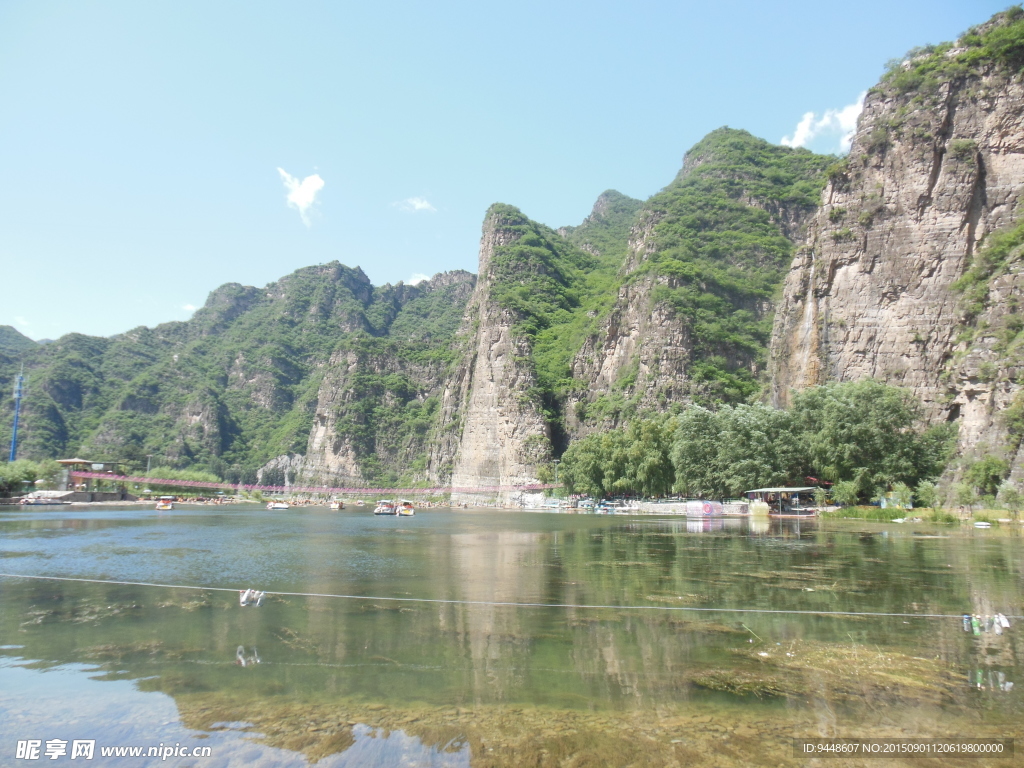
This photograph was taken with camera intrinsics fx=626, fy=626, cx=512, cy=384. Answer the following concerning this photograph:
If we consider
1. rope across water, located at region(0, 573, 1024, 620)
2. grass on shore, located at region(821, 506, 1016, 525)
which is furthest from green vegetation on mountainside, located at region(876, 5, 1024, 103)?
rope across water, located at region(0, 573, 1024, 620)

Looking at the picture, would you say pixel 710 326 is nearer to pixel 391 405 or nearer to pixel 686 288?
pixel 686 288

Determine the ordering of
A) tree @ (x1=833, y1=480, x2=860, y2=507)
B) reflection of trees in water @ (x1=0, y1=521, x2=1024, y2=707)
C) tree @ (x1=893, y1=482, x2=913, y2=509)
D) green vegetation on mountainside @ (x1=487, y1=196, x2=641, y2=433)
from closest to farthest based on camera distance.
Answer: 1. reflection of trees in water @ (x1=0, y1=521, x2=1024, y2=707)
2. tree @ (x1=893, y1=482, x2=913, y2=509)
3. tree @ (x1=833, y1=480, x2=860, y2=507)
4. green vegetation on mountainside @ (x1=487, y1=196, x2=641, y2=433)

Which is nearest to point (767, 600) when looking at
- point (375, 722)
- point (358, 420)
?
point (375, 722)

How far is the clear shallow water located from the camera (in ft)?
23.7

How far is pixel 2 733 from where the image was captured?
24.7 ft

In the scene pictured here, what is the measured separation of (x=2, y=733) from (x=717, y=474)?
2334 inches

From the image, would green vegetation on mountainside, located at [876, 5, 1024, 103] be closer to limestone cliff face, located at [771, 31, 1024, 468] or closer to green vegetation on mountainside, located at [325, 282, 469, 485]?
limestone cliff face, located at [771, 31, 1024, 468]

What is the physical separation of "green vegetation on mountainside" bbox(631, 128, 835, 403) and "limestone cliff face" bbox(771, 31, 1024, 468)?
30.4 meters

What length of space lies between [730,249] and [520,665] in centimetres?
12128

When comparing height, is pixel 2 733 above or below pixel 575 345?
below

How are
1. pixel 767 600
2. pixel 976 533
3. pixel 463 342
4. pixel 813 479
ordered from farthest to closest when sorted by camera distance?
pixel 463 342 → pixel 813 479 → pixel 976 533 → pixel 767 600

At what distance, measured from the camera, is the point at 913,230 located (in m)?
59.9

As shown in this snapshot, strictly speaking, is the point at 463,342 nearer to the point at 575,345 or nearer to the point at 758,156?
the point at 575,345

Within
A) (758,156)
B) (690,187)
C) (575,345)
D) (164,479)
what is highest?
(758,156)
